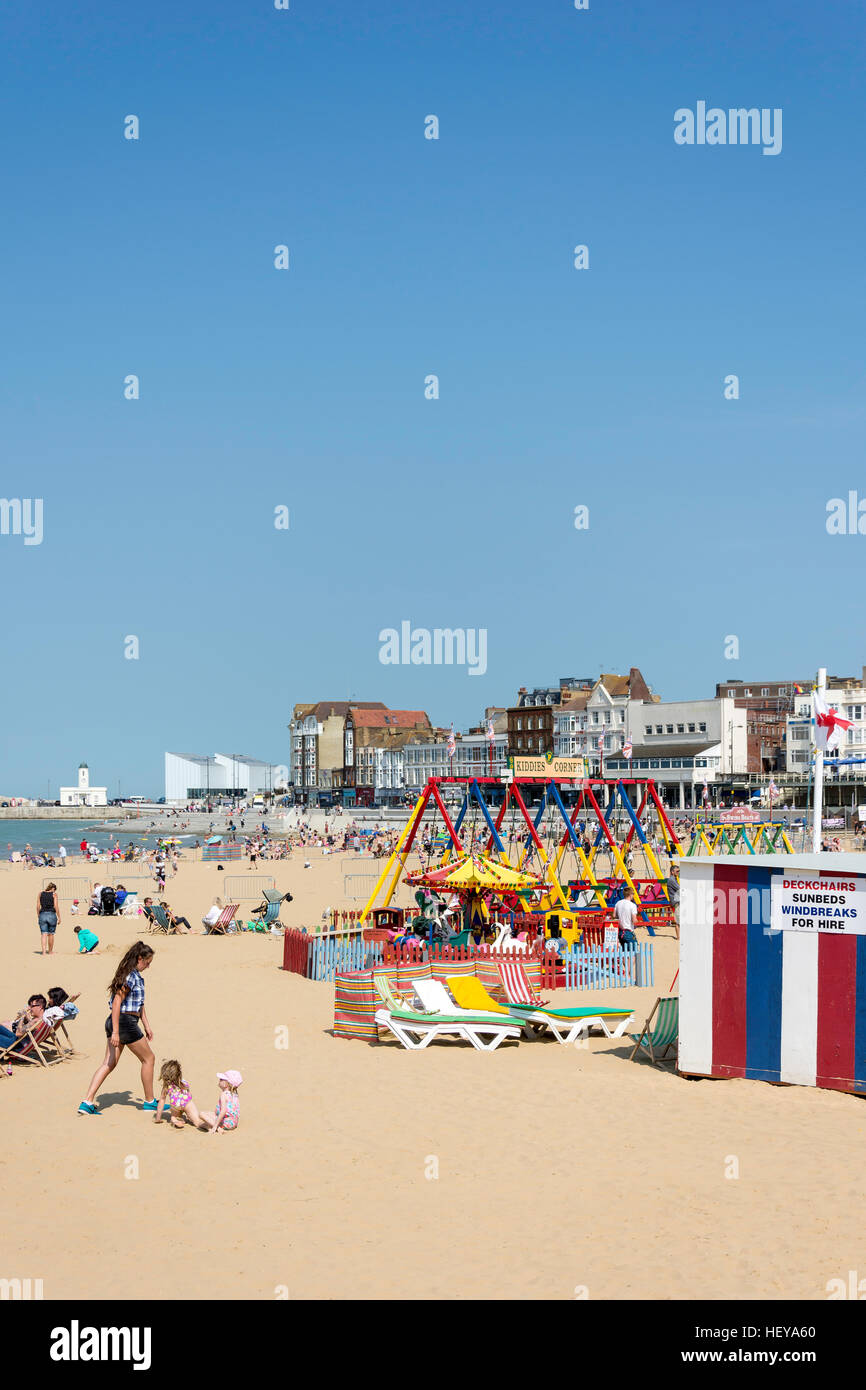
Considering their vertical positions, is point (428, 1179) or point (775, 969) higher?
point (775, 969)

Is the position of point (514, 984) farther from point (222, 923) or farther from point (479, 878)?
point (222, 923)

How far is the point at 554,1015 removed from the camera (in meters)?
15.3

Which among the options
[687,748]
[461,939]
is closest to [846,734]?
[687,748]

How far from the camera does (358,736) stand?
126 metres

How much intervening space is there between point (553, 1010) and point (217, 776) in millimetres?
179552

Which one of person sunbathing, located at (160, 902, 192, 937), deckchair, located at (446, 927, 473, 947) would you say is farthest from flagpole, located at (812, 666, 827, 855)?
person sunbathing, located at (160, 902, 192, 937)

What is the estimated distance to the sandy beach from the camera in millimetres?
7625

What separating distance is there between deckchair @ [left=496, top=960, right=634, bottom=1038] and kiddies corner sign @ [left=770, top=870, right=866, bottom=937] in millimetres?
3832

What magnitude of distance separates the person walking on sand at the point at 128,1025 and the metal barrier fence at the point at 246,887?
27115mm

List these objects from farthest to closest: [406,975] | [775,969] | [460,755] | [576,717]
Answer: [460,755] → [576,717] → [406,975] → [775,969]

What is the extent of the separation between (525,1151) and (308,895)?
30.0 metres

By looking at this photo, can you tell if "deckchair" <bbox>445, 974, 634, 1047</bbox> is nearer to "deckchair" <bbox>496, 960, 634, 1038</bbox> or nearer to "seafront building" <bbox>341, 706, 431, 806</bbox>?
"deckchair" <bbox>496, 960, 634, 1038</bbox>
